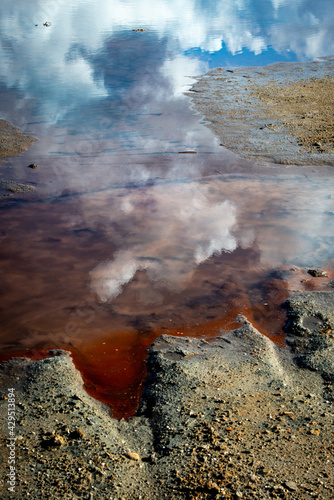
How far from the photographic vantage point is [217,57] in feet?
61.3

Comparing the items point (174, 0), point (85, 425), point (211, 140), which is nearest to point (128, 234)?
point (85, 425)

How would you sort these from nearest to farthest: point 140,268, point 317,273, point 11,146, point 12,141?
point 317,273, point 140,268, point 11,146, point 12,141

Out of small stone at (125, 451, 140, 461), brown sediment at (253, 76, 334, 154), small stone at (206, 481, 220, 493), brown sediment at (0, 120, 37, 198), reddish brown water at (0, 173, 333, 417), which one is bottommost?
reddish brown water at (0, 173, 333, 417)

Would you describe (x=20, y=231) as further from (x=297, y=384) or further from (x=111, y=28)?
(x=111, y=28)

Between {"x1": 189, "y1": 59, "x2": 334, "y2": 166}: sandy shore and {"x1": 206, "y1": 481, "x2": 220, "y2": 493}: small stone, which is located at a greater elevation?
{"x1": 206, "y1": 481, "x2": 220, "y2": 493}: small stone

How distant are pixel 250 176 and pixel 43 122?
19.1 feet

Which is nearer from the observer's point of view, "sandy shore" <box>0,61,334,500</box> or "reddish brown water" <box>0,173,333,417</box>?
"sandy shore" <box>0,61,334,500</box>

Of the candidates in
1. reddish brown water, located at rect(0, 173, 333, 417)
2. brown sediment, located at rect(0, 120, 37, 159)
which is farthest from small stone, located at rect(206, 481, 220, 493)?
brown sediment, located at rect(0, 120, 37, 159)

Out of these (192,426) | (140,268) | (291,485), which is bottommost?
(140,268)

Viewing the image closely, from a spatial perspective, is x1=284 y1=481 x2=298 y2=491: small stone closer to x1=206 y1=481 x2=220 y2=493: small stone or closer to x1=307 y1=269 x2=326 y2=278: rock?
x1=206 y1=481 x2=220 y2=493: small stone

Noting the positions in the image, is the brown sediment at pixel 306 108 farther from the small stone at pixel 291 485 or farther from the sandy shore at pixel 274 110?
the small stone at pixel 291 485

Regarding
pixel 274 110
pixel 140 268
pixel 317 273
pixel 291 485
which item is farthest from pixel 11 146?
pixel 291 485

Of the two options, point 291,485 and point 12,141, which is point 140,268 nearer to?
point 291,485

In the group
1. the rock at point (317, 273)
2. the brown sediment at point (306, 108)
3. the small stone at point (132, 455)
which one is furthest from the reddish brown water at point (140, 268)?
the brown sediment at point (306, 108)
